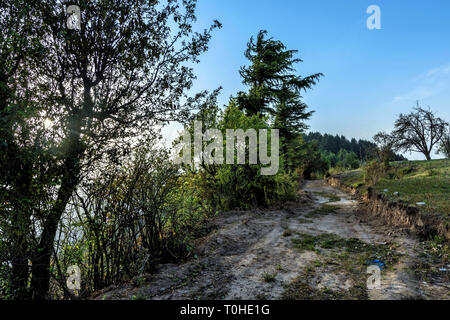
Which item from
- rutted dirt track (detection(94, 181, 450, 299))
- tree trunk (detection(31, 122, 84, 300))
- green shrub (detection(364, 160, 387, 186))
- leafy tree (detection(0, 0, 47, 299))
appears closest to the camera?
rutted dirt track (detection(94, 181, 450, 299))

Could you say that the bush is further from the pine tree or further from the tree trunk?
the pine tree

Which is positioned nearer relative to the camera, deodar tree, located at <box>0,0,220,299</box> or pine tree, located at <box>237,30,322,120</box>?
deodar tree, located at <box>0,0,220,299</box>

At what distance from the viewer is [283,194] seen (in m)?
10.1

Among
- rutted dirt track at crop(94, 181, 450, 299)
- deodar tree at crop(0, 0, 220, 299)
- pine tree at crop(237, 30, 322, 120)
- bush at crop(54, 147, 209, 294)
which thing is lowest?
rutted dirt track at crop(94, 181, 450, 299)

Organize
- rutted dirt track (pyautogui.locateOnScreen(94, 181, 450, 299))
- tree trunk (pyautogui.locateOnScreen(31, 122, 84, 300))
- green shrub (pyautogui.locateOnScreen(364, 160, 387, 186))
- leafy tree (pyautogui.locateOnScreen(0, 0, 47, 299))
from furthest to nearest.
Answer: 1. green shrub (pyautogui.locateOnScreen(364, 160, 387, 186))
2. tree trunk (pyautogui.locateOnScreen(31, 122, 84, 300))
3. leafy tree (pyautogui.locateOnScreen(0, 0, 47, 299))
4. rutted dirt track (pyautogui.locateOnScreen(94, 181, 450, 299))

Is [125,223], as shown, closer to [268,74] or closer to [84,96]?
[84,96]

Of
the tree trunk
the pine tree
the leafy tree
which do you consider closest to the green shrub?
the pine tree

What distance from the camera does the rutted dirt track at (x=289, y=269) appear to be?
2822 mm

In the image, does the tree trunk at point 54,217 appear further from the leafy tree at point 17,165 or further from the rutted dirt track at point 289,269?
the rutted dirt track at point 289,269

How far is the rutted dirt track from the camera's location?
2.82m

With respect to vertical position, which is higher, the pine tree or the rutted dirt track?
the pine tree

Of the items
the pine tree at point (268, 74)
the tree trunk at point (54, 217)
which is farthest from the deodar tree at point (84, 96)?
the pine tree at point (268, 74)
